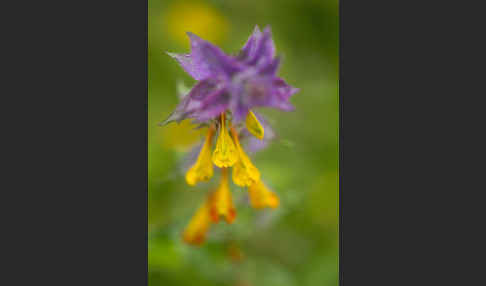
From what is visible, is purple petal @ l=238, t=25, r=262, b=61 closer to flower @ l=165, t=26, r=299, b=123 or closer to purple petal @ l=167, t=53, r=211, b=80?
flower @ l=165, t=26, r=299, b=123

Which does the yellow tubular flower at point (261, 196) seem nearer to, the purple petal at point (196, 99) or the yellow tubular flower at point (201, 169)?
the yellow tubular flower at point (201, 169)

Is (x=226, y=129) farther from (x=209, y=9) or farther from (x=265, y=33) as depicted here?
(x=209, y=9)

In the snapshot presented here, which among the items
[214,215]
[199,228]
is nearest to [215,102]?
[214,215]

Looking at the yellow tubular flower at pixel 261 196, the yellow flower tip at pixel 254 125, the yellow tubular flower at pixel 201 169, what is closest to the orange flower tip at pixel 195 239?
the yellow tubular flower at pixel 261 196

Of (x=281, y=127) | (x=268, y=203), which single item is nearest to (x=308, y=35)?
(x=281, y=127)

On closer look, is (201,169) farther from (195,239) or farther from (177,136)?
(177,136)

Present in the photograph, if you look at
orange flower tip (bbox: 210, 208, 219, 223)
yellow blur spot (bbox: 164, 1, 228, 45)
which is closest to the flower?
orange flower tip (bbox: 210, 208, 219, 223)
